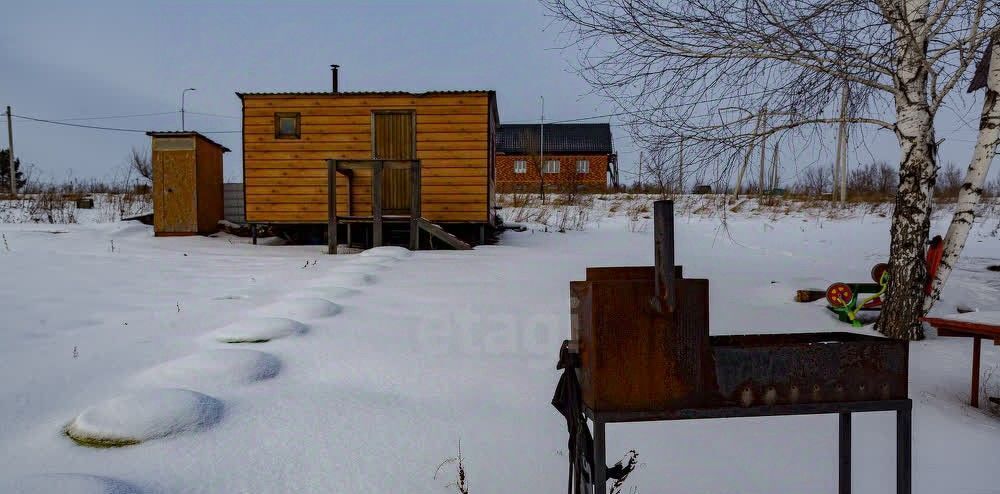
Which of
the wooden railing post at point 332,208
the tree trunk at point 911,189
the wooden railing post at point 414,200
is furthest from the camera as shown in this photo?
the wooden railing post at point 414,200

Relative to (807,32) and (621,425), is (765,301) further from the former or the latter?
(621,425)

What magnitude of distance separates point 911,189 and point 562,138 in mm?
31600

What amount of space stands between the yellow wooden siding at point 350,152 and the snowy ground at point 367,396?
578cm

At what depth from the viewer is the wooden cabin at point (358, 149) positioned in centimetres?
1205

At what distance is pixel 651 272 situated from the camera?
4.51 ft

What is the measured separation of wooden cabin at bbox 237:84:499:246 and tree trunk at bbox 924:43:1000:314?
8.39m

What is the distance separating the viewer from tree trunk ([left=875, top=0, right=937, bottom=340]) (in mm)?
4488

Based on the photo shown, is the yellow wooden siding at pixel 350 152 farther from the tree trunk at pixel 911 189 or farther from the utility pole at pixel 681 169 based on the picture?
the tree trunk at pixel 911 189

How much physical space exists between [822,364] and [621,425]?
161cm

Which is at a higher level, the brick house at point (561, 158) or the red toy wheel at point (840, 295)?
the brick house at point (561, 158)

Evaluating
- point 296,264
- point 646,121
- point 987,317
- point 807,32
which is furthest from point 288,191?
point 987,317

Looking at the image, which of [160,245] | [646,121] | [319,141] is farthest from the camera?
[319,141]

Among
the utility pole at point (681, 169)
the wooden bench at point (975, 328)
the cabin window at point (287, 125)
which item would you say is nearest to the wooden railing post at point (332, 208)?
the cabin window at point (287, 125)

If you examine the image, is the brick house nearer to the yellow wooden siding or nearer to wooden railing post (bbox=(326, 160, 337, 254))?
the yellow wooden siding
